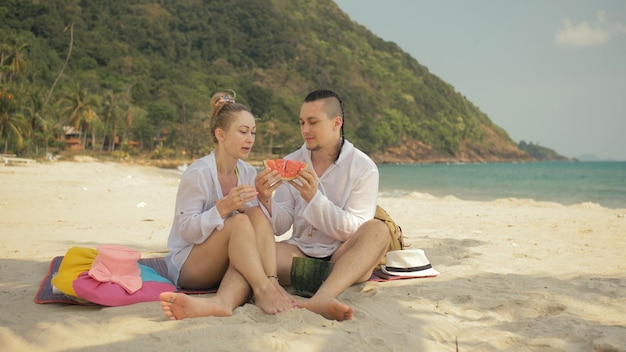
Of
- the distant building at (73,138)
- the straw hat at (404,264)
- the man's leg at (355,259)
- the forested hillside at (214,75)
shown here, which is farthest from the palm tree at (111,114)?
the man's leg at (355,259)

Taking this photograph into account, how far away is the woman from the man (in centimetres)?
29

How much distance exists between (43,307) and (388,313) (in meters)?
2.32

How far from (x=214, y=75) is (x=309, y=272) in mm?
91047

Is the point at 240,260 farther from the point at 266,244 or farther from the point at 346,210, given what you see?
the point at 346,210

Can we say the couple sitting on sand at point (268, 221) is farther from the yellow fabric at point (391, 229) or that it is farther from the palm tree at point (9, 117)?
the palm tree at point (9, 117)

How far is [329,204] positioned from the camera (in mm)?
3789

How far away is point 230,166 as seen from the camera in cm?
404

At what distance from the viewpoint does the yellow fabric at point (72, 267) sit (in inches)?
136

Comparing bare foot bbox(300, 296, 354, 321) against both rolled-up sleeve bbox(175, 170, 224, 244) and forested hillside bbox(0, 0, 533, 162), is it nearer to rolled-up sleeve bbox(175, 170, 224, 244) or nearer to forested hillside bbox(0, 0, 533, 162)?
rolled-up sleeve bbox(175, 170, 224, 244)

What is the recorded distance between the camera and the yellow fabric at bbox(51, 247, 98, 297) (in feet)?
11.3

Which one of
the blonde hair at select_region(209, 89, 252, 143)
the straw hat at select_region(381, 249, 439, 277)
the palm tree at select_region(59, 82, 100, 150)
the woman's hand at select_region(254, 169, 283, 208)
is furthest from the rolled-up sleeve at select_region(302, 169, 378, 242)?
the palm tree at select_region(59, 82, 100, 150)

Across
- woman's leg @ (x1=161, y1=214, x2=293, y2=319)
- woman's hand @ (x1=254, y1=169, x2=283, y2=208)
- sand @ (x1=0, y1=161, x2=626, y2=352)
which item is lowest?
sand @ (x1=0, y1=161, x2=626, y2=352)

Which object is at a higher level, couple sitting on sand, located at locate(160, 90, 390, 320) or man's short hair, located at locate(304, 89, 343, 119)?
man's short hair, located at locate(304, 89, 343, 119)

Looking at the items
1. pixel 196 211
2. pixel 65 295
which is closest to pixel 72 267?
pixel 65 295
